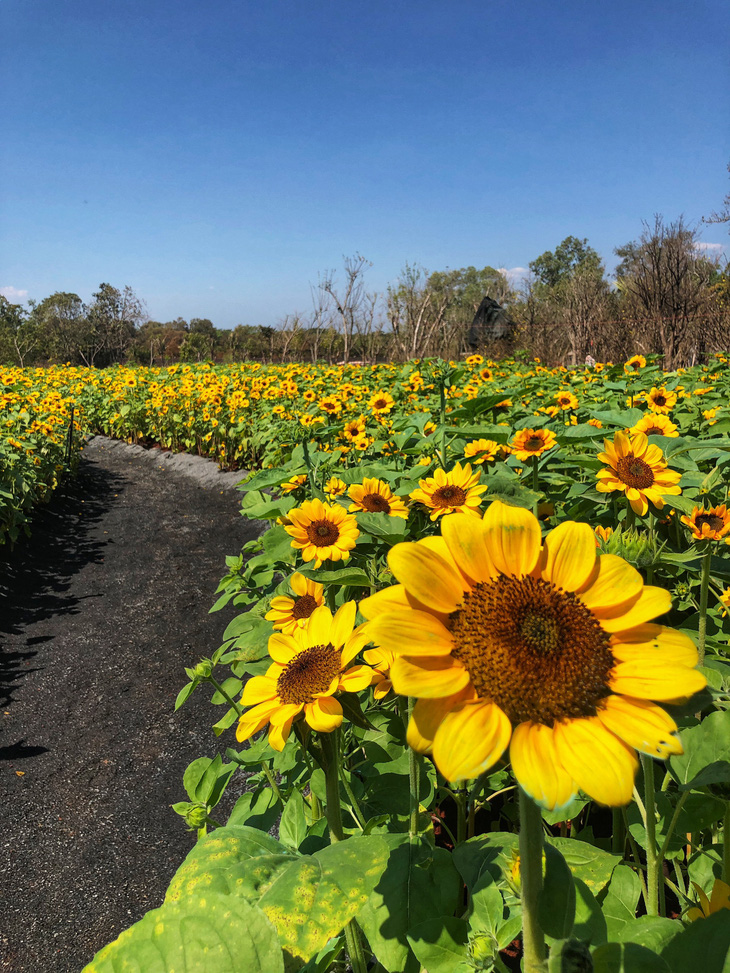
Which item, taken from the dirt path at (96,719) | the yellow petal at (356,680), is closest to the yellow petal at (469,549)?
the yellow petal at (356,680)

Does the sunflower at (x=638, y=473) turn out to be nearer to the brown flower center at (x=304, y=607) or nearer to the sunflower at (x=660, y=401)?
the brown flower center at (x=304, y=607)

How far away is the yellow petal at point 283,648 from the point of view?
1.04m

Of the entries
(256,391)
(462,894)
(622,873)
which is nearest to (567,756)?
(622,873)

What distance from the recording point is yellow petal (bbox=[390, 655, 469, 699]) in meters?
0.51

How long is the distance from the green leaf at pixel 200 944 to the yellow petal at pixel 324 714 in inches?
9.4

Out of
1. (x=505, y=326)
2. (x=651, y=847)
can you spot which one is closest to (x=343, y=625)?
(x=651, y=847)

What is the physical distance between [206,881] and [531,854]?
0.50m

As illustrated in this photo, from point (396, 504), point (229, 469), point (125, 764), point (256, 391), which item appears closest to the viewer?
point (396, 504)

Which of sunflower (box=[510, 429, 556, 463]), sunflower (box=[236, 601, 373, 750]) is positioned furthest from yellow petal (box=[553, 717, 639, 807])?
sunflower (box=[510, 429, 556, 463])

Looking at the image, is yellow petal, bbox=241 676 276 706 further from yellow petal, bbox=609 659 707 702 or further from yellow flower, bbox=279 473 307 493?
yellow flower, bbox=279 473 307 493

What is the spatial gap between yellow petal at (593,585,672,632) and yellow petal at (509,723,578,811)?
14 cm

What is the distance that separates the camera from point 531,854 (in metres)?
0.52

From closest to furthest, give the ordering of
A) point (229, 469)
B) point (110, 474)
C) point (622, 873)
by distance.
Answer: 1. point (622, 873)
2. point (229, 469)
3. point (110, 474)

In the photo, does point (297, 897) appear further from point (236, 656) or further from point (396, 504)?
point (396, 504)
